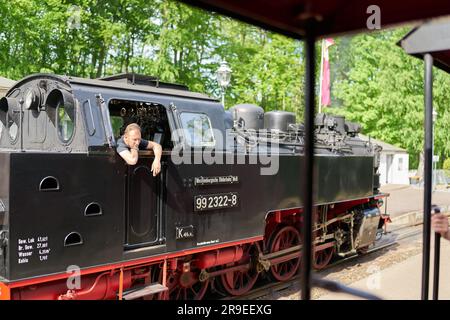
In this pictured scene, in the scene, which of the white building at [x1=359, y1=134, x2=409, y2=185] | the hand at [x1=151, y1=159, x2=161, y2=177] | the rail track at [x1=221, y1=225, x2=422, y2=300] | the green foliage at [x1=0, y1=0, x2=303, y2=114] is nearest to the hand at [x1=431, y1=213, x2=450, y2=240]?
the hand at [x1=151, y1=159, x2=161, y2=177]

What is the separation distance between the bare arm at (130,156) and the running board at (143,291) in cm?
140

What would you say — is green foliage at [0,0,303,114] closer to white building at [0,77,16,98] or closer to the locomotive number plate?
white building at [0,77,16,98]

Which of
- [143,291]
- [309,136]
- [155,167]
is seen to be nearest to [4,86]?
[155,167]

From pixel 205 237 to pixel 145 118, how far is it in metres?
1.68

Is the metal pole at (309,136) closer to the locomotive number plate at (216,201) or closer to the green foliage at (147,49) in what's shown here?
the locomotive number plate at (216,201)

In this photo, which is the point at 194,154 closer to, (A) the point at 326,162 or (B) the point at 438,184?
(A) the point at 326,162

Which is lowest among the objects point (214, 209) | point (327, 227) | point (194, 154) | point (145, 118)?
point (327, 227)

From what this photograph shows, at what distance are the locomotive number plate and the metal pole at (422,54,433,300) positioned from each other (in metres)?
→ 3.04

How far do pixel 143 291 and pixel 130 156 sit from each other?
4.89 ft

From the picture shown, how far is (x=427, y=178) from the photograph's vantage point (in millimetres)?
2775

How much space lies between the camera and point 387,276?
747 cm

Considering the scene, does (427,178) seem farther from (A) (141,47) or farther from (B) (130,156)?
(A) (141,47)

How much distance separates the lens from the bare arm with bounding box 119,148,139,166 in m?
4.50

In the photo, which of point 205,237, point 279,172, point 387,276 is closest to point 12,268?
point 205,237
